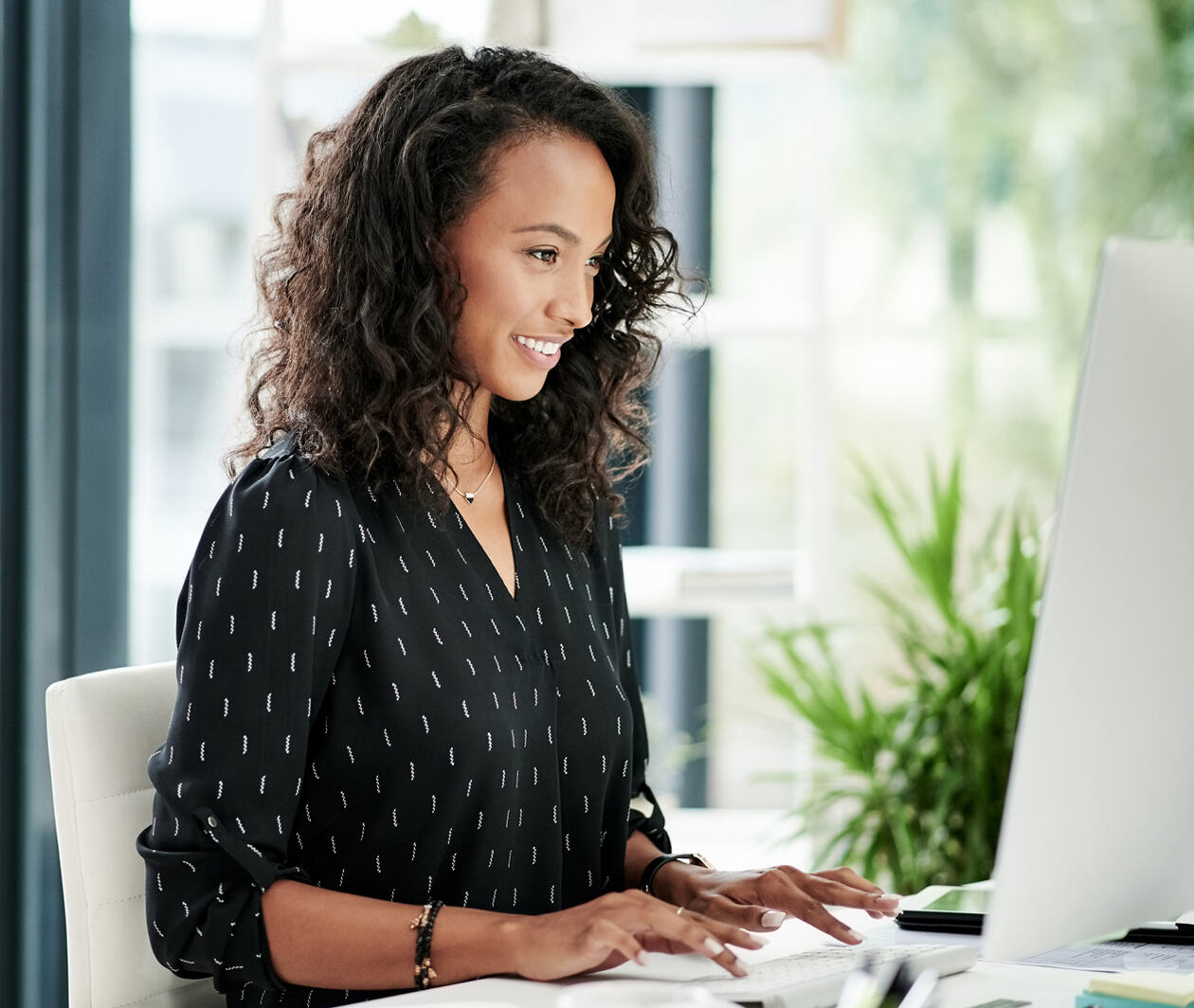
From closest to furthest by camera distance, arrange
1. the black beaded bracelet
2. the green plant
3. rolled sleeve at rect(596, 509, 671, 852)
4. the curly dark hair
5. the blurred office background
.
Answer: the black beaded bracelet
the curly dark hair
rolled sleeve at rect(596, 509, 671, 852)
the blurred office background
the green plant

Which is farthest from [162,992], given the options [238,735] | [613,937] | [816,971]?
[816,971]

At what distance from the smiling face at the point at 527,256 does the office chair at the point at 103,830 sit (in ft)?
1.66

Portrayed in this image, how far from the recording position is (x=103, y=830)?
4.32ft

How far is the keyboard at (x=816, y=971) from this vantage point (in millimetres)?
1022

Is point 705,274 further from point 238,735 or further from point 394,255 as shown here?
point 238,735

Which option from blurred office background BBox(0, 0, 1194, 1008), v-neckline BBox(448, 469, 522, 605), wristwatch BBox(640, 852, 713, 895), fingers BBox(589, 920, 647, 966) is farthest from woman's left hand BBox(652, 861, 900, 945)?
blurred office background BBox(0, 0, 1194, 1008)

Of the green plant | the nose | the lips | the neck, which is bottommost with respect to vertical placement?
the green plant

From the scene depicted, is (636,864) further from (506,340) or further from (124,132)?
(124,132)

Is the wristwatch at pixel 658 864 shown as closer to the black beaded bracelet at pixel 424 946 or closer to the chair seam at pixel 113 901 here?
the black beaded bracelet at pixel 424 946

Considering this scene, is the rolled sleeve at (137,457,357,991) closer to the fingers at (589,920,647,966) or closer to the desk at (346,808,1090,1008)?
the desk at (346,808,1090,1008)

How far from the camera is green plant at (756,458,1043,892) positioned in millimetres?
2637

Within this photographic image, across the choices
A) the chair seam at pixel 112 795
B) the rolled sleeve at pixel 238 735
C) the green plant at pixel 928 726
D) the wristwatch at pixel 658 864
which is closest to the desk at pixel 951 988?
the rolled sleeve at pixel 238 735

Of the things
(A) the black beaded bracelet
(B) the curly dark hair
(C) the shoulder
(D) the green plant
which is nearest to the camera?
(A) the black beaded bracelet

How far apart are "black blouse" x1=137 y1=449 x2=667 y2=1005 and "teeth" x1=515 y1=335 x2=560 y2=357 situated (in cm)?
20
